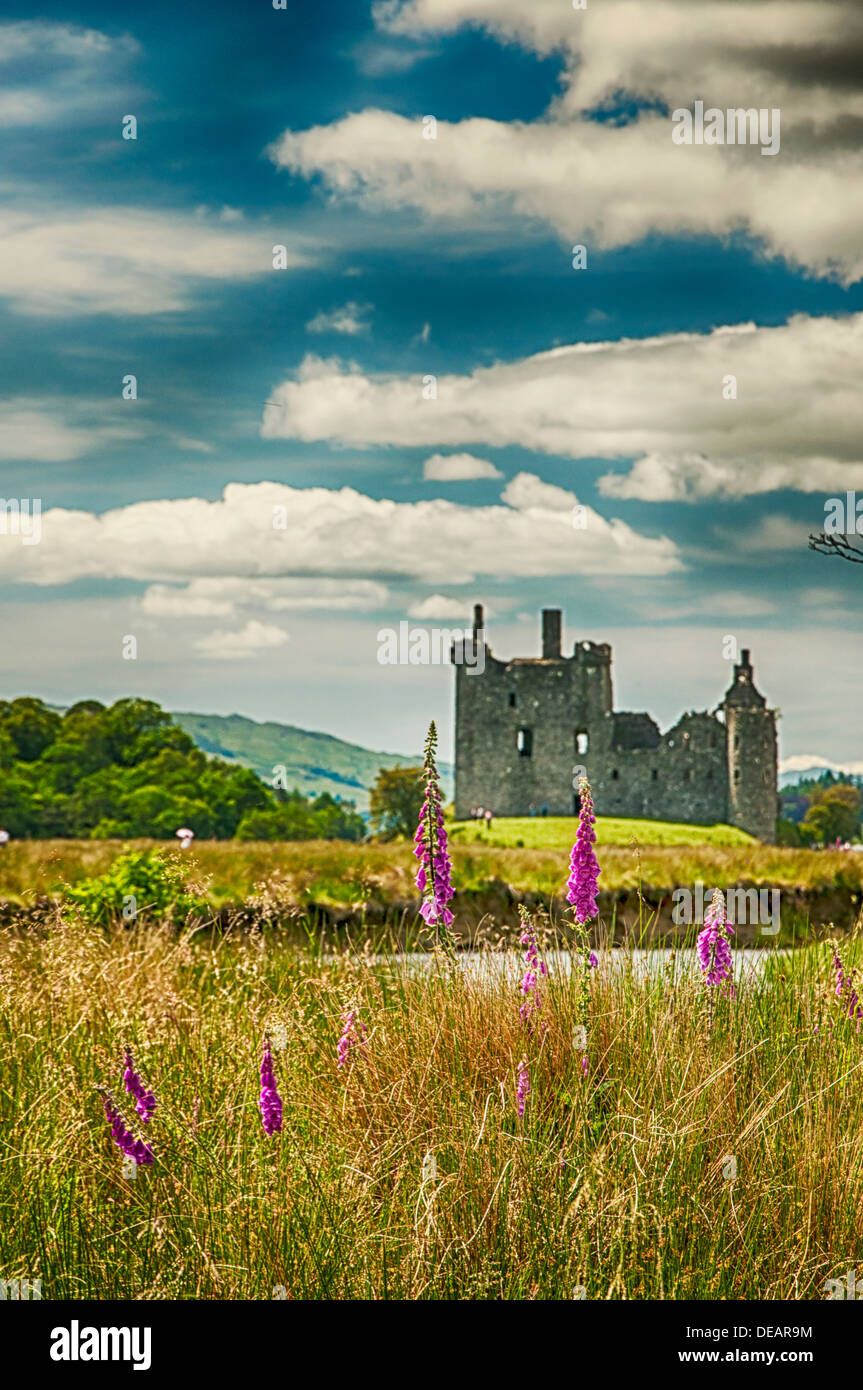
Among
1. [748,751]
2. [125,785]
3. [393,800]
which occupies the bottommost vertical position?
[393,800]

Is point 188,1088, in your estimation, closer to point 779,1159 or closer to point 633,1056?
point 633,1056

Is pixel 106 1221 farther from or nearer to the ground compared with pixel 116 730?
nearer to the ground

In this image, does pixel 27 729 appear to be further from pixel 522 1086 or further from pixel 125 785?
pixel 522 1086

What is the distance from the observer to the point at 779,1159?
4191 millimetres

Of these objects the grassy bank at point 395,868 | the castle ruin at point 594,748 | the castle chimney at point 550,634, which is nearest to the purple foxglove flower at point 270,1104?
the grassy bank at point 395,868

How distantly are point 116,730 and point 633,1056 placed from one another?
171 ft

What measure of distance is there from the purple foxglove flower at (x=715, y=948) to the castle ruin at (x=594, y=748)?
4811 cm

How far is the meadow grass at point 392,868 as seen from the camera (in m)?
9.93

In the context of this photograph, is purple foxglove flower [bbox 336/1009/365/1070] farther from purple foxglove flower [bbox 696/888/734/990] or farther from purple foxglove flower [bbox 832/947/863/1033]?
purple foxglove flower [bbox 832/947/863/1033]

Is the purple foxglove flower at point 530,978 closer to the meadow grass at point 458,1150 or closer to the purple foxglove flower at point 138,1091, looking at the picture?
the meadow grass at point 458,1150

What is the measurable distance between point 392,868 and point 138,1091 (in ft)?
23.4

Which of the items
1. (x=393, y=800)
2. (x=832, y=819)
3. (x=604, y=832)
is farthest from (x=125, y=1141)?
(x=832, y=819)

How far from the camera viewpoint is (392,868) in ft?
35.3

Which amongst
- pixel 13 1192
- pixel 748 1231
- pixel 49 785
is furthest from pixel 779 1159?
pixel 49 785
